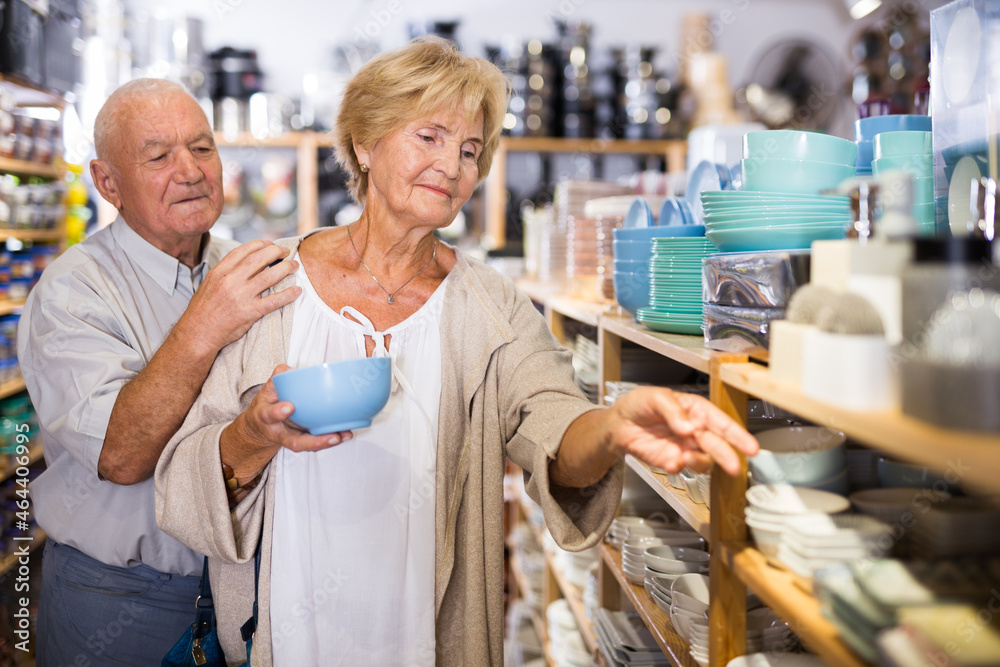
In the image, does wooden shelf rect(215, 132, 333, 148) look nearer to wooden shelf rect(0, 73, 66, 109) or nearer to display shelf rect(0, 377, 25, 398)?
wooden shelf rect(0, 73, 66, 109)

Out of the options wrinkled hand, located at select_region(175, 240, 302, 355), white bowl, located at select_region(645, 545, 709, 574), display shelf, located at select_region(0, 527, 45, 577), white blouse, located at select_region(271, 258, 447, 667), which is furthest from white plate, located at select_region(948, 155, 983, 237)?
display shelf, located at select_region(0, 527, 45, 577)

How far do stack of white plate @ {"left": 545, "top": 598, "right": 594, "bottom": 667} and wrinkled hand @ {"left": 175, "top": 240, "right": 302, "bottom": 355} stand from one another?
1.46m

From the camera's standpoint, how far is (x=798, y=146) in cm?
112

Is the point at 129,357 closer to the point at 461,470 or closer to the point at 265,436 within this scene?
the point at 265,436

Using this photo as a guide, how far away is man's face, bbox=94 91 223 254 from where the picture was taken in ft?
5.58

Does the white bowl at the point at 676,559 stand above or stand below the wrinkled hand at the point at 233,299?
below

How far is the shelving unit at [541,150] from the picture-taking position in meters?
4.93

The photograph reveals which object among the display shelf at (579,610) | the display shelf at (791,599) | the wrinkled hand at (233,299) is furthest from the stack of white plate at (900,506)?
the display shelf at (579,610)

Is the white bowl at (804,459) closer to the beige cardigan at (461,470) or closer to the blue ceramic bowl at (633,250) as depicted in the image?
the beige cardigan at (461,470)

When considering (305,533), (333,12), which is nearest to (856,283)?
(305,533)

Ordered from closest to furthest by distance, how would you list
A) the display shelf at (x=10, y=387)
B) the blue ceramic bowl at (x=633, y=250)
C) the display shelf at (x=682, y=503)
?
the display shelf at (x=682, y=503) < the blue ceramic bowl at (x=633, y=250) < the display shelf at (x=10, y=387)

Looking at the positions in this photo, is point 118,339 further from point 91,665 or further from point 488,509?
point 488,509

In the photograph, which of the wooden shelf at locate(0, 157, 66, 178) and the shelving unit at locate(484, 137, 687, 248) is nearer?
the wooden shelf at locate(0, 157, 66, 178)

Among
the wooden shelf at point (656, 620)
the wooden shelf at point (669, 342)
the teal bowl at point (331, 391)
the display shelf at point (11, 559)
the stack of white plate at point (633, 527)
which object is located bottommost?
the display shelf at point (11, 559)
